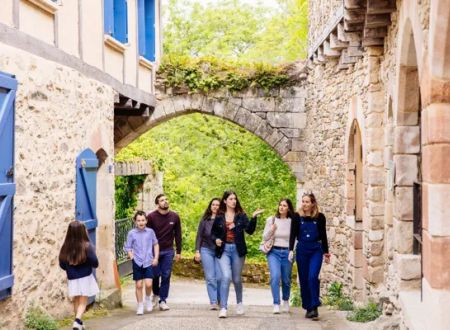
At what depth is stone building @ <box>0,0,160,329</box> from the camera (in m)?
6.25

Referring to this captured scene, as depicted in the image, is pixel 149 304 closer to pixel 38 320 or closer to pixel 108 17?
pixel 38 320

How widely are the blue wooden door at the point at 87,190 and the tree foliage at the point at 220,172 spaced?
10314 mm

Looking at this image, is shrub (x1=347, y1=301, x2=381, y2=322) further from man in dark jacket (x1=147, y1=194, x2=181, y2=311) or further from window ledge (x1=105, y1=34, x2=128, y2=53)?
window ledge (x1=105, y1=34, x2=128, y2=53)

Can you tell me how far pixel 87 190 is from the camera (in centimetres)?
848

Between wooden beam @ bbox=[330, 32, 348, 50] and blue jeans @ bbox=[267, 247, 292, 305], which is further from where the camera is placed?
wooden beam @ bbox=[330, 32, 348, 50]

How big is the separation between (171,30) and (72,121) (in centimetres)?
1991

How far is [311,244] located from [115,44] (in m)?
4.16

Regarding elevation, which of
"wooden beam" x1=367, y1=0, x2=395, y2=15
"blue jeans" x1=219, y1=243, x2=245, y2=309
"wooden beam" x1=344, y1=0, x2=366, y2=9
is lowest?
"blue jeans" x1=219, y1=243, x2=245, y2=309

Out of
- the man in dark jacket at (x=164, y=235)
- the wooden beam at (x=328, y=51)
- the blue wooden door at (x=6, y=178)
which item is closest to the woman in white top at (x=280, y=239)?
the man in dark jacket at (x=164, y=235)

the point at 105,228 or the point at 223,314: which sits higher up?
the point at 105,228

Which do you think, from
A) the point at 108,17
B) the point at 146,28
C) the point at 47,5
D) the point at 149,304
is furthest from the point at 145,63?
the point at 47,5

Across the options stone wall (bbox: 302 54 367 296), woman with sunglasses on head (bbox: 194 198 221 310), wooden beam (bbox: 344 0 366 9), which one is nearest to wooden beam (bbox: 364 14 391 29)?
wooden beam (bbox: 344 0 366 9)

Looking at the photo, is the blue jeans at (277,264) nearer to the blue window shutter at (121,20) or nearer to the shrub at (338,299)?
the shrub at (338,299)

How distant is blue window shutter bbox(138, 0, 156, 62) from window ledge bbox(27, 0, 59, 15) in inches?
186
